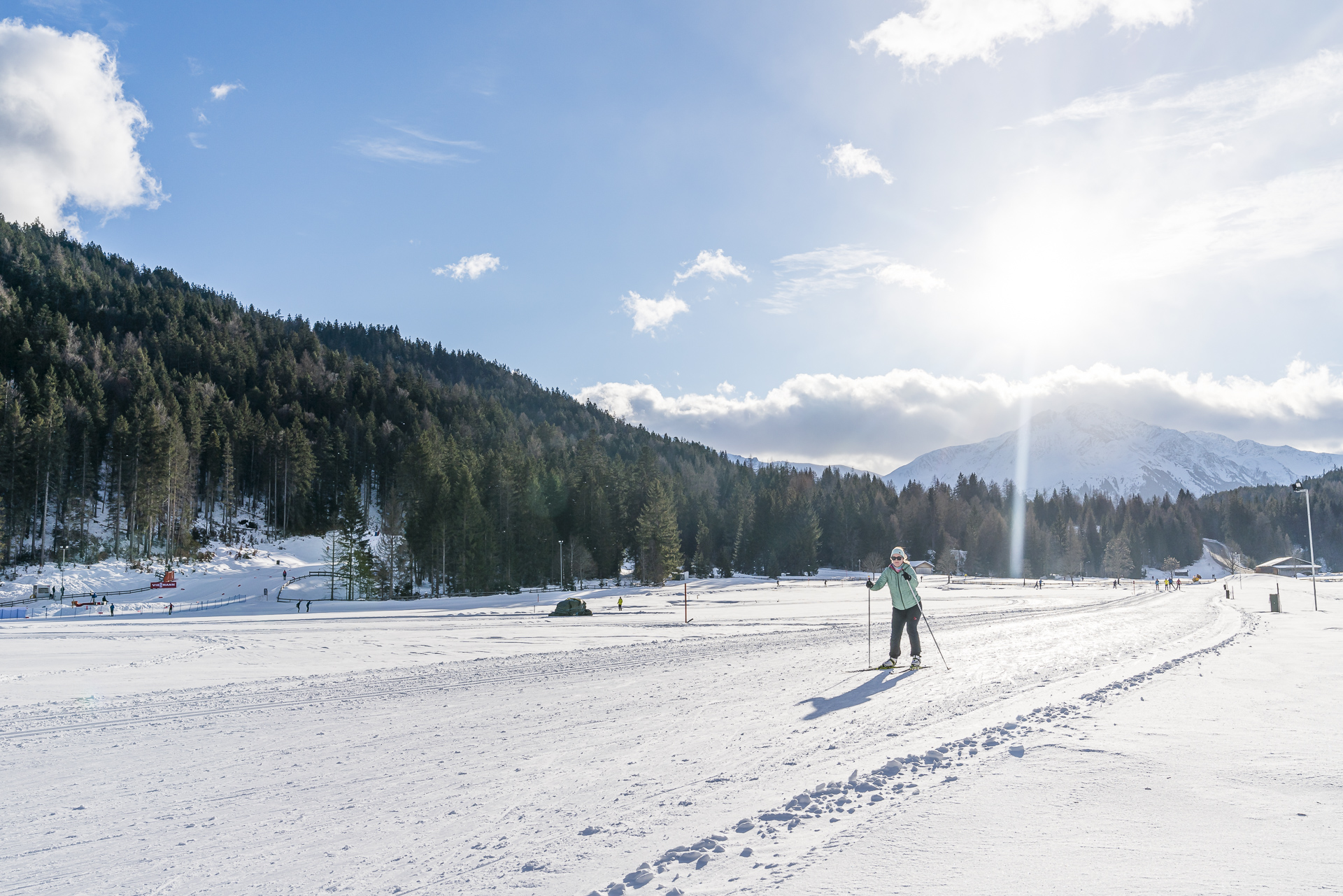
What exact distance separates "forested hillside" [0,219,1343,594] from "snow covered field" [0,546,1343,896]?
51.5m

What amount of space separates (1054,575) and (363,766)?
5604 inches

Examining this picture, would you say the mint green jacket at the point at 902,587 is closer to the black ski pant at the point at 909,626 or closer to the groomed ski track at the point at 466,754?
the black ski pant at the point at 909,626

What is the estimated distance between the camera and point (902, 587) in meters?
12.9

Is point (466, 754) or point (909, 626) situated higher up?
point (909, 626)

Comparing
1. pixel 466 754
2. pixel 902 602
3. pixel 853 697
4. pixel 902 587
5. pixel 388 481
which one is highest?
pixel 388 481

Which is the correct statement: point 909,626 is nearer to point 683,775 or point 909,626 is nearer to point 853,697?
point 853,697

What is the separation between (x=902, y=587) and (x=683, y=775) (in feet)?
25.0

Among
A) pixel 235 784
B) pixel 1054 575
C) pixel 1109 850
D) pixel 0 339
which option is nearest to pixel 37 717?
pixel 235 784

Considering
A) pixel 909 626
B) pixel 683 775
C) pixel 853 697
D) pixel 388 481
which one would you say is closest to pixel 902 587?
pixel 909 626

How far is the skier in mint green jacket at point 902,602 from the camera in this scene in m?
12.9

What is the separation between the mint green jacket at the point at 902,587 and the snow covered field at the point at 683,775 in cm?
137

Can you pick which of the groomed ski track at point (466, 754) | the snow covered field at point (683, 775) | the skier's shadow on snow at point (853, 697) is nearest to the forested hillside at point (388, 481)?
the groomed ski track at point (466, 754)

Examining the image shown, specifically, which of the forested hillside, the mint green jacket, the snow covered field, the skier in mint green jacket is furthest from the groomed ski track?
the forested hillside

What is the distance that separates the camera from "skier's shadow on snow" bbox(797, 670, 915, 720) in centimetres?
929
